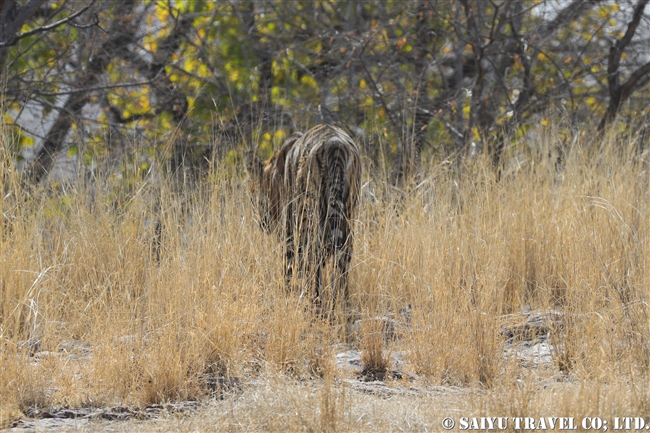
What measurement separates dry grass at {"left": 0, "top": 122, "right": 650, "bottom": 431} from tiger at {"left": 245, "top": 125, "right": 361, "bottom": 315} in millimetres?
169

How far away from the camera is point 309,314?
463 cm

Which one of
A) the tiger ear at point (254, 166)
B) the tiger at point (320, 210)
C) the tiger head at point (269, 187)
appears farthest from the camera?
the tiger ear at point (254, 166)

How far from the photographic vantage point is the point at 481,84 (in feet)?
28.9

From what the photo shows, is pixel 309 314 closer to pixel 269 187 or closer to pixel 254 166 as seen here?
pixel 269 187

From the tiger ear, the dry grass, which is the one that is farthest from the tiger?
the tiger ear

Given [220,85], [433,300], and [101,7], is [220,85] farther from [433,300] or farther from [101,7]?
[433,300]

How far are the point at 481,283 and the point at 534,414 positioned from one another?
1408mm

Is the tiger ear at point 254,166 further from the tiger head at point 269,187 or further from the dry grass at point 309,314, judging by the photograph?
the dry grass at point 309,314

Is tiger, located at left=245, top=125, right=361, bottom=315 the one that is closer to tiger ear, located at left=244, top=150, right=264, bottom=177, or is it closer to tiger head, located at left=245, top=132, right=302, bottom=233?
tiger head, located at left=245, top=132, right=302, bottom=233

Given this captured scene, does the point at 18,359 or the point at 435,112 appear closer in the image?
the point at 18,359

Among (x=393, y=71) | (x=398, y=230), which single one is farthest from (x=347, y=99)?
(x=398, y=230)

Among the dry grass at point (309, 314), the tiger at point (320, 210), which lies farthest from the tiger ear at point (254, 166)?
the tiger at point (320, 210)

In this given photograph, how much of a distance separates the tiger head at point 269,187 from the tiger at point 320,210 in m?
0.21

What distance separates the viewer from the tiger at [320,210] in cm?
485
